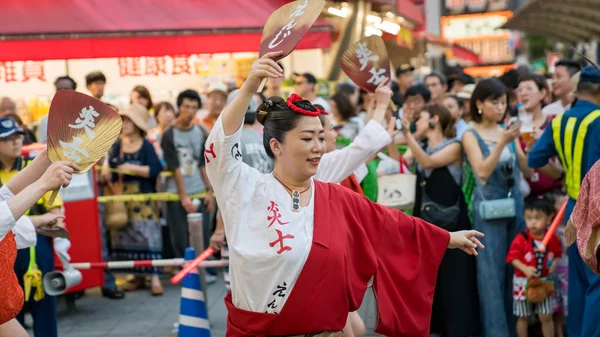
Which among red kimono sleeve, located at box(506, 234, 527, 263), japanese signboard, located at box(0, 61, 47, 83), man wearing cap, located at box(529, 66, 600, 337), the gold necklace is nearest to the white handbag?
red kimono sleeve, located at box(506, 234, 527, 263)

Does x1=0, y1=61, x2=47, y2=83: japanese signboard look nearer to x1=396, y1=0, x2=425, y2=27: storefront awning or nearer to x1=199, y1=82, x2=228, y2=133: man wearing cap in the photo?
x1=199, y1=82, x2=228, y2=133: man wearing cap

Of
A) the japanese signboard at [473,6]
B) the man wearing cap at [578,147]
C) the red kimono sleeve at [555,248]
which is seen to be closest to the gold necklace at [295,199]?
the man wearing cap at [578,147]

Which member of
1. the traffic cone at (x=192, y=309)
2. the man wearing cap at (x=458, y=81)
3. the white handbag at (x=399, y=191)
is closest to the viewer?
the traffic cone at (x=192, y=309)

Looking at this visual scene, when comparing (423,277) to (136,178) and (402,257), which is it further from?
(136,178)

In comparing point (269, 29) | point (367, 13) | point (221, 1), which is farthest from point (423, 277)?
point (367, 13)

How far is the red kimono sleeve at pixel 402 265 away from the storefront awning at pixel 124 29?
7866 mm

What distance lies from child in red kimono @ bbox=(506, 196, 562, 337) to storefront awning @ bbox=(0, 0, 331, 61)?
5.81 m

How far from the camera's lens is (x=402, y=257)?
465 centimetres

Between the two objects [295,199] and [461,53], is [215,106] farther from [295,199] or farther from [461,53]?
[461,53]

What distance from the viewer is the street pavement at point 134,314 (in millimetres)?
8143

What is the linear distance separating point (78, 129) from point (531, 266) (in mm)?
3749

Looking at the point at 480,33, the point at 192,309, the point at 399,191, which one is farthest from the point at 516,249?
the point at 480,33

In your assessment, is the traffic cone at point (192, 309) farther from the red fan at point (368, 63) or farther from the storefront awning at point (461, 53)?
the storefront awning at point (461, 53)

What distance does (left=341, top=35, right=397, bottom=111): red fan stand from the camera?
6035 mm
